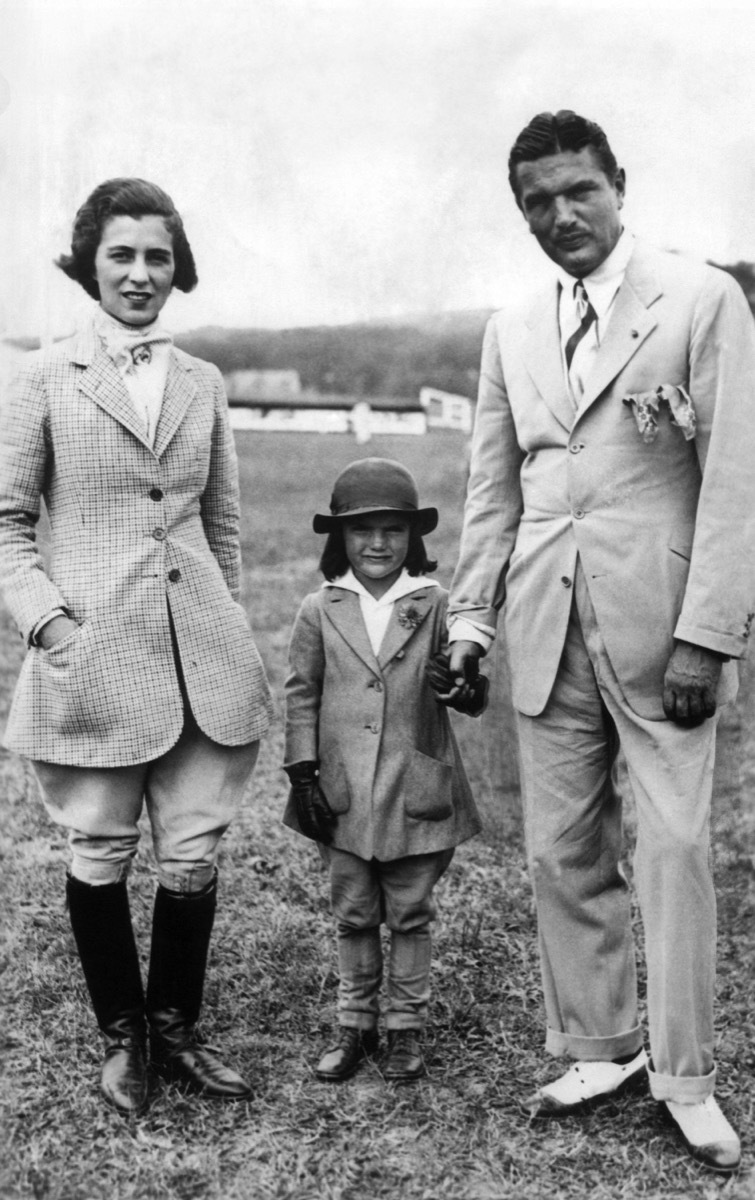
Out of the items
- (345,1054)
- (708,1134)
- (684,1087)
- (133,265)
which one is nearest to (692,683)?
(684,1087)

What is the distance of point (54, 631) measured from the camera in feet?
8.56

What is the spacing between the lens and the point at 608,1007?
2750 mm

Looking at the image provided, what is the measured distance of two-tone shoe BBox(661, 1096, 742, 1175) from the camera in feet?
7.98

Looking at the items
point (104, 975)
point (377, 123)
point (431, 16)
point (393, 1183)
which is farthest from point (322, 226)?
point (393, 1183)

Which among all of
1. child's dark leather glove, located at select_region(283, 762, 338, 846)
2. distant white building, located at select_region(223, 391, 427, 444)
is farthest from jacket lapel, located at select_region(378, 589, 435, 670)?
distant white building, located at select_region(223, 391, 427, 444)

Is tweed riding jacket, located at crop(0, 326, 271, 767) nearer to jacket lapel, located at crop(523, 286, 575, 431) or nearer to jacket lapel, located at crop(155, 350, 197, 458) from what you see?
jacket lapel, located at crop(155, 350, 197, 458)

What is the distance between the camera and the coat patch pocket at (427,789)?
2861mm

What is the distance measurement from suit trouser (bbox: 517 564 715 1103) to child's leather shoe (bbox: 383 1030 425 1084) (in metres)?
0.34

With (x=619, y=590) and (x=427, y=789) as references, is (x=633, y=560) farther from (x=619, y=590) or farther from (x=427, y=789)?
(x=427, y=789)

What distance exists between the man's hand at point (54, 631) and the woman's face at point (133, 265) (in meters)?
0.72

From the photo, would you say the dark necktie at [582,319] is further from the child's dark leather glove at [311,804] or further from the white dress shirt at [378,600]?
the child's dark leather glove at [311,804]

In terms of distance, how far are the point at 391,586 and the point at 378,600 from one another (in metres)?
0.06

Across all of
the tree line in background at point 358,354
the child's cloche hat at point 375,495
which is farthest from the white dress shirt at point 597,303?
the tree line in background at point 358,354

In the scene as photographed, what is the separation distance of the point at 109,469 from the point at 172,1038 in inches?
54.8
